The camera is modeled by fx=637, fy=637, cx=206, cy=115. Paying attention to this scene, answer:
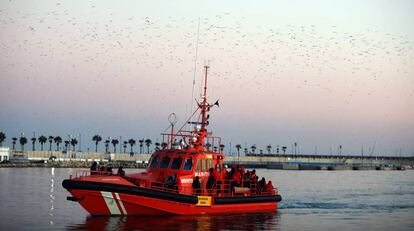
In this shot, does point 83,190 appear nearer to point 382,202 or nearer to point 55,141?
point 382,202

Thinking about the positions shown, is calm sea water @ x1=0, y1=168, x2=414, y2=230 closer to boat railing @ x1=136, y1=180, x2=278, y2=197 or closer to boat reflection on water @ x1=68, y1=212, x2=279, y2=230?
boat reflection on water @ x1=68, y1=212, x2=279, y2=230

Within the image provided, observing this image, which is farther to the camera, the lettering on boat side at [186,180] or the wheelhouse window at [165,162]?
the wheelhouse window at [165,162]

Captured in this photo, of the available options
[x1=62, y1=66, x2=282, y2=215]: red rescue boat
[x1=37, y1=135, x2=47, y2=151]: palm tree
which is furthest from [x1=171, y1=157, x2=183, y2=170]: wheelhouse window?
[x1=37, y1=135, x2=47, y2=151]: palm tree

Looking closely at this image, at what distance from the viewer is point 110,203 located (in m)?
25.9

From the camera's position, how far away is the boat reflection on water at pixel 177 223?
2462 cm

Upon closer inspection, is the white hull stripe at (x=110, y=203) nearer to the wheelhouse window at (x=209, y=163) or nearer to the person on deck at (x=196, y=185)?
the person on deck at (x=196, y=185)

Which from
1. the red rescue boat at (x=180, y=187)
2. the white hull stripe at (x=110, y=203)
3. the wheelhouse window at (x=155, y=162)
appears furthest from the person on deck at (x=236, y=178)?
the white hull stripe at (x=110, y=203)

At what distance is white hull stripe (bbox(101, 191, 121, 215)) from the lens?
84.0ft

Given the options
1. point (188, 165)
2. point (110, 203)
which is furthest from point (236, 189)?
point (110, 203)

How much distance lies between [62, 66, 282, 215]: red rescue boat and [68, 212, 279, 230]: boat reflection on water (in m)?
0.31

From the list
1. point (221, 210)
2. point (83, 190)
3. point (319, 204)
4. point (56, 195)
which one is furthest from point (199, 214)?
point (56, 195)

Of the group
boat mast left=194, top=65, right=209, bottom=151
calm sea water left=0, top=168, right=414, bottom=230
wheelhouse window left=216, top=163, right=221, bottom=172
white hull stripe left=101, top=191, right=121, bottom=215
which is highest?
boat mast left=194, top=65, right=209, bottom=151

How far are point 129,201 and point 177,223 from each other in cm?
216

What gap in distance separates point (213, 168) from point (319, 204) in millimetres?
11812
